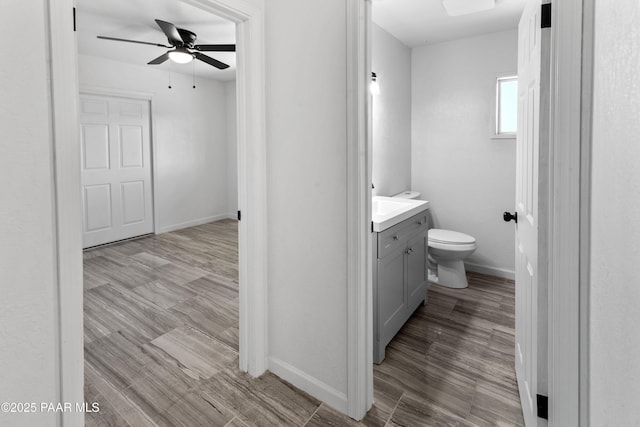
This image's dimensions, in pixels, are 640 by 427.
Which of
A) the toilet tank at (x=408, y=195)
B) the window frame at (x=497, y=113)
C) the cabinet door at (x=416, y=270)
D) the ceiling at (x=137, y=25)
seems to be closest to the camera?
the cabinet door at (x=416, y=270)

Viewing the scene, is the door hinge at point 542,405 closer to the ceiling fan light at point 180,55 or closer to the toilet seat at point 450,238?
the toilet seat at point 450,238

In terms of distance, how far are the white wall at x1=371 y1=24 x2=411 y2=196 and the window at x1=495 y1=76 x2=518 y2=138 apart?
35.2 inches

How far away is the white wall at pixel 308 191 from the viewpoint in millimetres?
1621

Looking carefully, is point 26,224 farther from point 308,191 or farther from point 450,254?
point 450,254

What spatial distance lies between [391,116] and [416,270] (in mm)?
1653

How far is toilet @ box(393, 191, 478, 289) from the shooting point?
3.02 metres

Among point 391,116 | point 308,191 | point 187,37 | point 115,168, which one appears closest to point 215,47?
point 187,37

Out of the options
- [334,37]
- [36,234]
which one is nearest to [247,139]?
[334,37]

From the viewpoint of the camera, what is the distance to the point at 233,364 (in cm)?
208

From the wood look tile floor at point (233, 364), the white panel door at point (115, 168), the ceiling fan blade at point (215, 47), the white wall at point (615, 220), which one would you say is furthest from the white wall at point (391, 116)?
the white panel door at point (115, 168)

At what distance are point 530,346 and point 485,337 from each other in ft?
3.22

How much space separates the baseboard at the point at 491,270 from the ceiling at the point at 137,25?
3.52 metres

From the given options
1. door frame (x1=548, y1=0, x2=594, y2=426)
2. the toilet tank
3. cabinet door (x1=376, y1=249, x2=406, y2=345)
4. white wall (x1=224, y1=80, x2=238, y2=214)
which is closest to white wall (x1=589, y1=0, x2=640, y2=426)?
door frame (x1=548, y1=0, x2=594, y2=426)

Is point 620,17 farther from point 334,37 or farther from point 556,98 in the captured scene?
point 334,37
